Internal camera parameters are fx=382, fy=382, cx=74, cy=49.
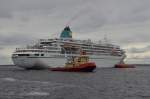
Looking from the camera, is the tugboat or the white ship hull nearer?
the tugboat

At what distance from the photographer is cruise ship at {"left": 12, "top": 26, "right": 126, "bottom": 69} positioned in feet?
470

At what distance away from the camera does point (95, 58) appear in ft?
557

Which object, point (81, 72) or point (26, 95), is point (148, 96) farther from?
point (81, 72)

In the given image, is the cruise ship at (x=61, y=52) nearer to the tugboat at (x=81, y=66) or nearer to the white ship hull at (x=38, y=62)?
the white ship hull at (x=38, y=62)

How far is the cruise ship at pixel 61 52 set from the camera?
14325cm

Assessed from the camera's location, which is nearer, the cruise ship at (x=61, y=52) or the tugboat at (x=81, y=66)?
the tugboat at (x=81, y=66)

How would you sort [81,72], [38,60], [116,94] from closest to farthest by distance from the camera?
[116,94] → [81,72] → [38,60]

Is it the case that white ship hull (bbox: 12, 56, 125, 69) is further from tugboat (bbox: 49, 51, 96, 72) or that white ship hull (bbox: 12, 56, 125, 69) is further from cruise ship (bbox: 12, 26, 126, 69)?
tugboat (bbox: 49, 51, 96, 72)

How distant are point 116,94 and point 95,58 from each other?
11426cm

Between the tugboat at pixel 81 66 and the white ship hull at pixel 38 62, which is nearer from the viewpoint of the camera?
the tugboat at pixel 81 66

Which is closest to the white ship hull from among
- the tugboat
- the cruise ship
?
the cruise ship

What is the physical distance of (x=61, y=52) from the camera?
501 ft

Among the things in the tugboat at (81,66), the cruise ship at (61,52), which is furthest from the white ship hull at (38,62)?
the tugboat at (81,66)

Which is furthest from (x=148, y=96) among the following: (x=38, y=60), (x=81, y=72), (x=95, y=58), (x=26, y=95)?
(x=95, y=58)
